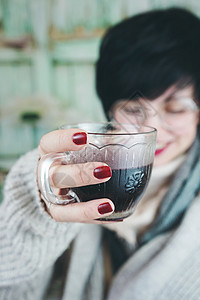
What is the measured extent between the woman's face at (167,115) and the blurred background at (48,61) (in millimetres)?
662

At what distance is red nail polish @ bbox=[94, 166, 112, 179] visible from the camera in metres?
0.49

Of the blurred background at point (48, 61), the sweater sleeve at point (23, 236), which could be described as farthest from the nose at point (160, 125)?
the blurred background at point (48, 61)

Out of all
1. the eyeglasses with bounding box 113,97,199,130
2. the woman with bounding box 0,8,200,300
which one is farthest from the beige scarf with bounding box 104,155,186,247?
the eyeglasses with bounding box 113,97,199,130

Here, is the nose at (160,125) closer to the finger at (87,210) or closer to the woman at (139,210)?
the woman at (139,210)

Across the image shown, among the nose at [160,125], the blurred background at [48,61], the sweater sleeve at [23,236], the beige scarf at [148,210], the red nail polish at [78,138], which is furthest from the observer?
the blurred background at [48,61]

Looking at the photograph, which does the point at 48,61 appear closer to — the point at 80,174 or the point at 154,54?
the point at 154,54

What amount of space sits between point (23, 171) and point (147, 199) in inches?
22.9

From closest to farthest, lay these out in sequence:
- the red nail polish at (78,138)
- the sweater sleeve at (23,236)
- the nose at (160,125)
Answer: the red nail polish at (78,138) < the sweater sleeve at (23,236) < the nose at (160,125)

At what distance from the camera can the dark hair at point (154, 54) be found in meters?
0.96

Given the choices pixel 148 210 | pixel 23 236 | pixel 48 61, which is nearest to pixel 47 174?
pixel 23 236

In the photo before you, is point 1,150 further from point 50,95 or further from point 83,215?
point 83,215

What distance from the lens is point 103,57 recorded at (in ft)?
3.52

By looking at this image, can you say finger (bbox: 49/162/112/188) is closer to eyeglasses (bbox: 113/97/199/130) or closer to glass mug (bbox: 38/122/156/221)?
glass mug (bbox: 38/122/156/221)

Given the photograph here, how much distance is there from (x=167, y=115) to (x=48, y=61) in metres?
0.90
